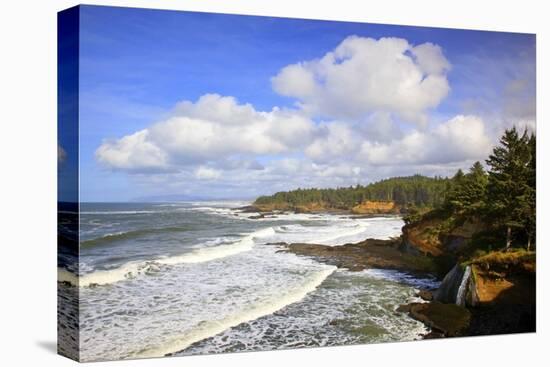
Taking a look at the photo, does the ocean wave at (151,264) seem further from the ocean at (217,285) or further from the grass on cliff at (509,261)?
the grass on cliff at (509,261)

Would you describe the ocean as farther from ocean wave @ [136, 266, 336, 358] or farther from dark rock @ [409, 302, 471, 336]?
dark rock @ [409, 302, 471, 336]

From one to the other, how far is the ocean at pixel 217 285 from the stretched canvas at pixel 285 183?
A: 2 cm

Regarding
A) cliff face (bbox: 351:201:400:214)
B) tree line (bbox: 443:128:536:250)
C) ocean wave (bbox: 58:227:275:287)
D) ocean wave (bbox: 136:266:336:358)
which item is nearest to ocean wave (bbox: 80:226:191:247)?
ocean wave (bbox: 58:227:275:287)

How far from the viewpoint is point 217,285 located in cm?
948

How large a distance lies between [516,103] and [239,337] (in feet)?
16.7

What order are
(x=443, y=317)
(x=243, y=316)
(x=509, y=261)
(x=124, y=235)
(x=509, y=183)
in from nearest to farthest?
(x=124, y=235) → (x=243, y=316) → (x=443, y=317) → (x=509, y=261) → (x=509, y=183)

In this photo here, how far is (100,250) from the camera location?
8859 mm

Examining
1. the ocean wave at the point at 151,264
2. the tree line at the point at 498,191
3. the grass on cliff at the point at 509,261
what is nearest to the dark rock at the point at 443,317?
the grass on cliff at the point at 509,261

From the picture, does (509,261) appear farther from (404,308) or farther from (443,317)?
(404,308)

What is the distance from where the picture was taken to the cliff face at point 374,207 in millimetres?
10445

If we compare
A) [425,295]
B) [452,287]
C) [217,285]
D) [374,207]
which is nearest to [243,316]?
[217,285]

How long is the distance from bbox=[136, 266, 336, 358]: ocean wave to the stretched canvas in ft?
0.08

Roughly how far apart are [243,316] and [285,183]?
5.69 feet

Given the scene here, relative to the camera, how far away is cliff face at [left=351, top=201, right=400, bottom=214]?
1045 centimetres
